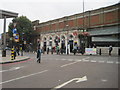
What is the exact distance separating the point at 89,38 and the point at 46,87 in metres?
30.5

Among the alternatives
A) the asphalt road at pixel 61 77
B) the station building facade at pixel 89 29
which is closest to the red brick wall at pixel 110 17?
the station building facade at pixel 89 29

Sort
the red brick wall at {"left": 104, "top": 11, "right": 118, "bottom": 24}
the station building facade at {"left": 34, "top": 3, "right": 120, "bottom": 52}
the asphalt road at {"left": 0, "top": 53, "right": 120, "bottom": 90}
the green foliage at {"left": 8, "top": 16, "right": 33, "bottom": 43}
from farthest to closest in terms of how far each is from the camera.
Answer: the green foliage at {"left": 8, "top": 16, "right": 33, "bottom": 43} < the red brick wall at {"left": 104, "top": 11, "right": 118, "bottom": 24} < the station building facade at {"left": 34, "top": 3, "right": 120, "bottom": 52} < the asphalt road at {"left": 0, "top": 53, "right": 120, "bottom": 90}

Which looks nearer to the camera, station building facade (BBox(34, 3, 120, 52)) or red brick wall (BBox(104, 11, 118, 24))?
station building facade (BBox(34, 3, 120, 52))

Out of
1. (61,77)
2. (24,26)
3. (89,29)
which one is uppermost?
(24,26)

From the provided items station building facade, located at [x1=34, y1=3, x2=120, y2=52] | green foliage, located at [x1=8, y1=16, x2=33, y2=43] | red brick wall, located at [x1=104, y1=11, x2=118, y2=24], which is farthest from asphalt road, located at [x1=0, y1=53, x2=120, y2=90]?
green foliage, located at [x1=8, y1=16, x2=33, y2=43]

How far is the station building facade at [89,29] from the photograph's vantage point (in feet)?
99.6

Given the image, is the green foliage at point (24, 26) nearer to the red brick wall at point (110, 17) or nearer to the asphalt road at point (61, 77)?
the red brick wall at point (110, 17)

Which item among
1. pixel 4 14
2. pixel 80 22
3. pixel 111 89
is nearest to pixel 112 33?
pixel 80 22

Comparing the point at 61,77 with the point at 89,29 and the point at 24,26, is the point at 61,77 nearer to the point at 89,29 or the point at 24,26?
the point at 89,29

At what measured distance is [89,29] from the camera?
1395 inches

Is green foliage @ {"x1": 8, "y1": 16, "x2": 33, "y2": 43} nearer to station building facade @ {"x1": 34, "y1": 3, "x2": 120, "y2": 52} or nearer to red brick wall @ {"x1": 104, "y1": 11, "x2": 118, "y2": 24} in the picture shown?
station building facade @ {"x1": 34, "y1": 3, "x2": 120, "y2": 52}

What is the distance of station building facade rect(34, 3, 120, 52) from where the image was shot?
1196 inches

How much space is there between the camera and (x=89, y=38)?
34656 mm

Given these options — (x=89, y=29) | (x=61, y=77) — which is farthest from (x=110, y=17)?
(x=61, y=77)
